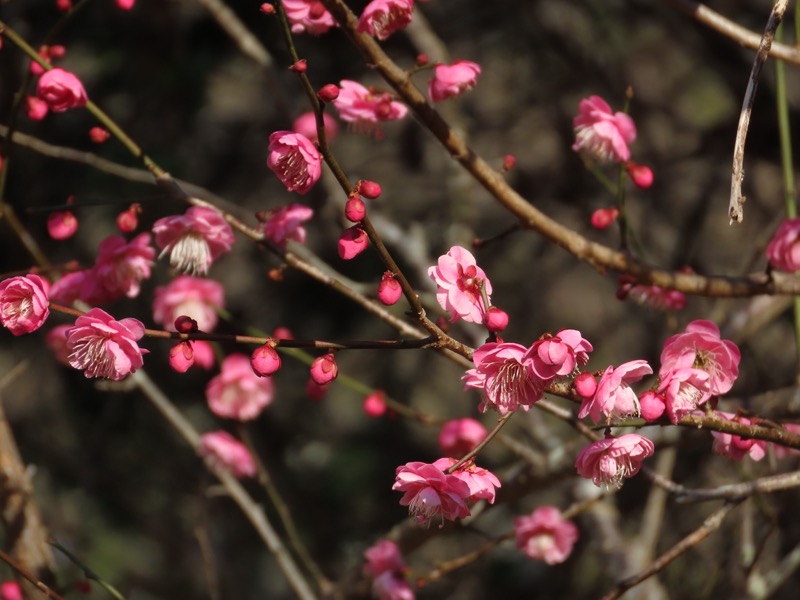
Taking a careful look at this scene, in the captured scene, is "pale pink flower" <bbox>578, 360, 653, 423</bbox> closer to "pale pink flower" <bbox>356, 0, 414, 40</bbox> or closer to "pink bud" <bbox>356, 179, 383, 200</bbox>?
"pink bud" <bbox>356, 179, 383, 200</bbox>

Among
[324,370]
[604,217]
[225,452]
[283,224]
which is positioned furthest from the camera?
[225,452]

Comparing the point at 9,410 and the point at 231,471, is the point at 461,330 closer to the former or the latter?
the point at 231,471

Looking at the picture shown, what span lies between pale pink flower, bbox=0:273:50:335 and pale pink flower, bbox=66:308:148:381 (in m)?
0.04

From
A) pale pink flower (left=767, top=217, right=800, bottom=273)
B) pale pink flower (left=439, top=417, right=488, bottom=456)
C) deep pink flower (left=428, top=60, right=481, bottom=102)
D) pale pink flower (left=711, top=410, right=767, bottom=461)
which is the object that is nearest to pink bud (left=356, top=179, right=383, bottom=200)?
deep pink flower (left=428, top=60, right=481, bottom=102)

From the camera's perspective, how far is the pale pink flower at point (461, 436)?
1.62 meters

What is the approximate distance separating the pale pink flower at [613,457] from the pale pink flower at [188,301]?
2.85 ft

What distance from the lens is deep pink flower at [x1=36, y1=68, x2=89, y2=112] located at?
1181 mm

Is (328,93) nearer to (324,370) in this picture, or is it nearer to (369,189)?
(369,189)

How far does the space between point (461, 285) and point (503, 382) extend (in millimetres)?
128

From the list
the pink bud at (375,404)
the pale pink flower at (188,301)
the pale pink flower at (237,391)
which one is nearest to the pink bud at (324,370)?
the pink bud at (375,404)

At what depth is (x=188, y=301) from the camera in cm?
171

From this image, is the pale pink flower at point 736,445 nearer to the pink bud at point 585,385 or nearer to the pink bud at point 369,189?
the pink bud at point 585,385

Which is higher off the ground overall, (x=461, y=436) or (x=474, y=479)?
(x=474, y=479)

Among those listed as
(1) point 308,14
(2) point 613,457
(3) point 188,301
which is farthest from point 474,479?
(3) point 188,301
